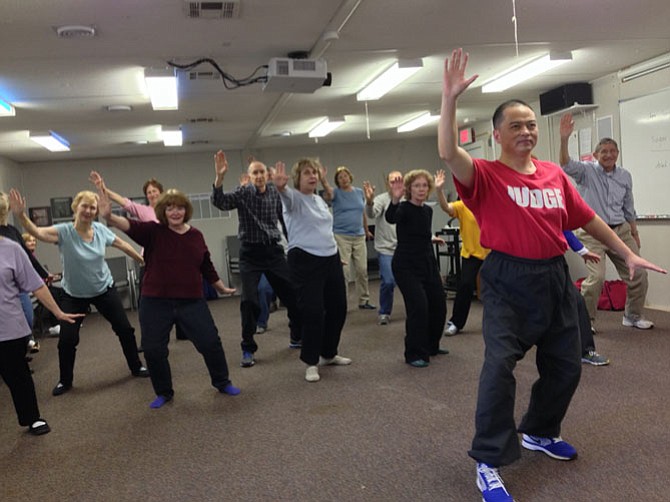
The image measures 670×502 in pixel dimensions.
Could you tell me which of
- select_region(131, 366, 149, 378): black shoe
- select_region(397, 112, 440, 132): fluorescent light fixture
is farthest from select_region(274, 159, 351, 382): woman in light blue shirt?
select_region(397, 112, 440, 132): fluorescent light fixture

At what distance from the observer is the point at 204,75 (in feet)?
15.4

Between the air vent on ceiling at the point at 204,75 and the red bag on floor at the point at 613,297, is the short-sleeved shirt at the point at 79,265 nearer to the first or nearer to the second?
the air vent on ceiling at the point at 204,75

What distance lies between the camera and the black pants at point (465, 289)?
4762mm

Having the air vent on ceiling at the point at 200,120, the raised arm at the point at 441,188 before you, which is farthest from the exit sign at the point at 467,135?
the raised arm at the point at 441,188

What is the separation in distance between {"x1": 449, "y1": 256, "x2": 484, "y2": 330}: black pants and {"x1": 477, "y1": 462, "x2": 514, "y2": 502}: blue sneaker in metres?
2.74

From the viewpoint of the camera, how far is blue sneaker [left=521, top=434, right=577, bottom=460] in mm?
2387

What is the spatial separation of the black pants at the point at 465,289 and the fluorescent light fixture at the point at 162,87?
294 cm

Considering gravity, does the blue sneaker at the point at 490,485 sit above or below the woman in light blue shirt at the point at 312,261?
below

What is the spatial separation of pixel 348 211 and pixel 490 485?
4.22 m

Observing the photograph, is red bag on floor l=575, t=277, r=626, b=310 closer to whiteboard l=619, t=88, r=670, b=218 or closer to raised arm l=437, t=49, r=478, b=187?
whiteboard l=619, t=88, r=670, b=218

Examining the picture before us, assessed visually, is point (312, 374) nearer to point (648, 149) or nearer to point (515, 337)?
point (515, 337)

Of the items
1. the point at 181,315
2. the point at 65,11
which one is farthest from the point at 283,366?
the point at 65,11

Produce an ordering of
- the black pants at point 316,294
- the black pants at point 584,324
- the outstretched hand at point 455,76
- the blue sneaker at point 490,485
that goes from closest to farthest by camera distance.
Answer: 1. the outstretched hand at point 455,76
2. the blue sneaker at point 490,485
3. the black pants at point 584,324
4. the black pants at point 316,294

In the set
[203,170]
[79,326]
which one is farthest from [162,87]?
[203,170]
